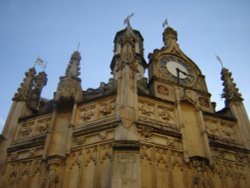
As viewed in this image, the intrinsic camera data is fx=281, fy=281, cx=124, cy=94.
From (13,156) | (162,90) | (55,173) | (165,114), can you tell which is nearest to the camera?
(55,173)

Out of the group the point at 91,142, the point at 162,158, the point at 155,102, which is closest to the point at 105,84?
the point at 155,102

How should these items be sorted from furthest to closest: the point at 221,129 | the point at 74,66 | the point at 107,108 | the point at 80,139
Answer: the point at 74,66, the point at 221,129, the point at 107,108, the point at 80,139

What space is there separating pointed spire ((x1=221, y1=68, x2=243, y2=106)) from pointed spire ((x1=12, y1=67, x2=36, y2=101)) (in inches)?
381

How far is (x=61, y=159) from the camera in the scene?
9477mm

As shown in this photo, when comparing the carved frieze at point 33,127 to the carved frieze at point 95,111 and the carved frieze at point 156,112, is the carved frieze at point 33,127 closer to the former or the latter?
the carved frieze at point 95,111

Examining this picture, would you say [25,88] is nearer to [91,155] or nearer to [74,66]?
[74,66]

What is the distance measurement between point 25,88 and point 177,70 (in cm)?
793

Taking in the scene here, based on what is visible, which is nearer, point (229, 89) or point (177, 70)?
point (229, 89)

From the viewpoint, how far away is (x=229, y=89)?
46.4 ft

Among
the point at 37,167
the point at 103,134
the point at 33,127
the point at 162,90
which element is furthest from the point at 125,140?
the point at 162,90

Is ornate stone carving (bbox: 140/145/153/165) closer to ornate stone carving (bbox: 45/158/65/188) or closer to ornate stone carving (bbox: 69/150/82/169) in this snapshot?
ornate stone carving (bbox: 69/150/82/169)

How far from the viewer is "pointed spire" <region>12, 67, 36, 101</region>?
13.1m

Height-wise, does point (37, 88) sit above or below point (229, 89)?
above

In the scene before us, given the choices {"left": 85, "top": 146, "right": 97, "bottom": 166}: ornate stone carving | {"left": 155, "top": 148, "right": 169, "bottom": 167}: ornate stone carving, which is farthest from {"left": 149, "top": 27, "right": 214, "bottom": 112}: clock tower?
{"left": 85, "top": 146, "right": 97, "bottom": 166}: ornate stone carving
